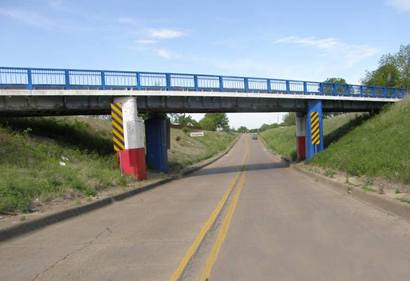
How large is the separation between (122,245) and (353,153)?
17.6 metres

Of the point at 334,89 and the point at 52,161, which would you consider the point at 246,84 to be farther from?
the point at 52,161

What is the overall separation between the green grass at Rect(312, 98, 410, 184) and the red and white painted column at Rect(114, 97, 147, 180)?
10138 millimetres

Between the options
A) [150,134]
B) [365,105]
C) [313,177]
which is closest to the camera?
[313,177]

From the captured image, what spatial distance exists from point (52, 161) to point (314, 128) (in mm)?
19449

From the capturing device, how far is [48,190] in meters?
13.2

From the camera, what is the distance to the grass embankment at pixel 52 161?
40.8 feet

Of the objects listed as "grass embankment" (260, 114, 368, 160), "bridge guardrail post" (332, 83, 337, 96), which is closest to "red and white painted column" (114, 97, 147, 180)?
"bridge guardrail post" (332, 83, 337, 96)

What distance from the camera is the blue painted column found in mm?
31703

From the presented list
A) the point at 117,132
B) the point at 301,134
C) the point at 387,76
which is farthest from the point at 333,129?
the point at 387,76

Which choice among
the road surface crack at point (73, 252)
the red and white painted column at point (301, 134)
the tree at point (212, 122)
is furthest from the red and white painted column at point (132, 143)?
the tree at point (212, 122)

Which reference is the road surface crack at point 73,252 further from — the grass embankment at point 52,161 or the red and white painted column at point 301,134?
the red and white painted column at point 301,134

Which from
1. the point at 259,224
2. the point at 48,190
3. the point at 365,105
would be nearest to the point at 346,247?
the point at 259,224

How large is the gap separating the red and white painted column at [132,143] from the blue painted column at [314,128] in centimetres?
1425

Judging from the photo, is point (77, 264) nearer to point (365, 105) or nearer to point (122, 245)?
point (122, 245)
